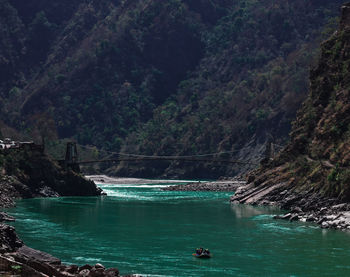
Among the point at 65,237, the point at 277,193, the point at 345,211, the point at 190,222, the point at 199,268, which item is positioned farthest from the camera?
the point at 277,193

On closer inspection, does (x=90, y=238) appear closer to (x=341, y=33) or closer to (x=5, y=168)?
(x=5, y=168)

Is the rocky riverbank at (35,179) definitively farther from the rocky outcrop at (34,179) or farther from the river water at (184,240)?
the river water at (184,240)

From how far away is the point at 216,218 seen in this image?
292 ft

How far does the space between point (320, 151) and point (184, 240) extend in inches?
1652

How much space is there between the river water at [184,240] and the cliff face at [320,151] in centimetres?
656

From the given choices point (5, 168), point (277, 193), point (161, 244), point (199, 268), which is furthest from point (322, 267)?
point (5, 168)

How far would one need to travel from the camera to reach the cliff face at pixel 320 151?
88.9 m

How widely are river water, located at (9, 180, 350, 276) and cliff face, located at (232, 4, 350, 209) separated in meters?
6.56

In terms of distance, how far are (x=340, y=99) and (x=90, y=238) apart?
55966mm

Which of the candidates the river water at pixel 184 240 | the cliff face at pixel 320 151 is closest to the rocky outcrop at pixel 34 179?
the river water at pixel 184 240

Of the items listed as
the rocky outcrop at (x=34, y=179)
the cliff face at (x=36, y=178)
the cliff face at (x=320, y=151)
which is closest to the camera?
the cliff face at (x=320, y=151)

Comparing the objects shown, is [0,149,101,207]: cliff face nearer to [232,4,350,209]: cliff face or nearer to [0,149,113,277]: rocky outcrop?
[0,149,113,277]: rocky outcrop

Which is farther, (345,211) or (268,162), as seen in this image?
(268,162)

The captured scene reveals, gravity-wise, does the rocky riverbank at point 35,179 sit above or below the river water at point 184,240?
above
